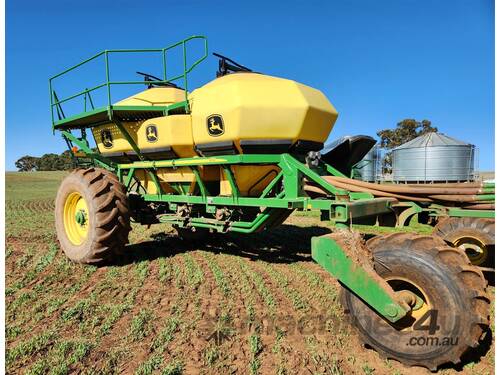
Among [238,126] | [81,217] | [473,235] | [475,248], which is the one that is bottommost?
[475,248]

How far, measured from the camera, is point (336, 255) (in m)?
2.67

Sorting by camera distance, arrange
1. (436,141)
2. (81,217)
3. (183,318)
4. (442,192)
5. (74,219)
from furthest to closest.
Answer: (436,141), (74,219), (81,217), (442,192), (183,318)

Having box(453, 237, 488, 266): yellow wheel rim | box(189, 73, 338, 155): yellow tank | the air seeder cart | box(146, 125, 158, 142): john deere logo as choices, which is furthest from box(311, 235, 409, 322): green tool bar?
box(146, 125, 158, 142): john deere logo

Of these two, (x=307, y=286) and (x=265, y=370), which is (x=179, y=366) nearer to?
(x=265, y=370)

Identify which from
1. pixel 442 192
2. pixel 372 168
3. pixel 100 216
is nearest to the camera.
Result: pixel 442 192

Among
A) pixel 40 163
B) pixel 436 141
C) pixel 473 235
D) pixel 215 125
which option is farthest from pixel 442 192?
pixel 40 163

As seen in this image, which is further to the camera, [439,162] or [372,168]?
[372,168]

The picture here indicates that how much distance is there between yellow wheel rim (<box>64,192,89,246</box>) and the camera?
5477 millimetres

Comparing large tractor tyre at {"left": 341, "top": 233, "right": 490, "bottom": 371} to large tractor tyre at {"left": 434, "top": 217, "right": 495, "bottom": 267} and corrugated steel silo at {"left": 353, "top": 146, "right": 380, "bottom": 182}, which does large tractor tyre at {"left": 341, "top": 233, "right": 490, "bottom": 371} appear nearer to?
large tractor tyre at {"left": 434, "top": 217, "right": 495, "bottom": 267}

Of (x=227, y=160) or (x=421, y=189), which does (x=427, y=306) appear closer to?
(x=421, y=189)

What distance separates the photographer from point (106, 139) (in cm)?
582

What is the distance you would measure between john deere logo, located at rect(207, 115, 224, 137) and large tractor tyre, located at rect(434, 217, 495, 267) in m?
2.89

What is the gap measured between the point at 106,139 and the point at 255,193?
2.77 m

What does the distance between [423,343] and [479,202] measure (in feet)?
6.45
